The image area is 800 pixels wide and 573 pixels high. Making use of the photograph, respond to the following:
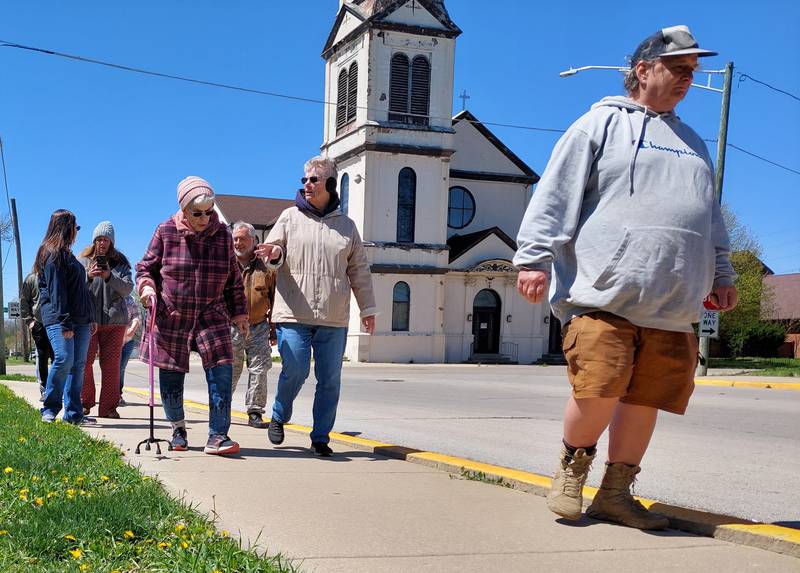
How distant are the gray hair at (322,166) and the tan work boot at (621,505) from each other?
3065 mm

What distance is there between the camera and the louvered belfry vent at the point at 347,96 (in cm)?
3822

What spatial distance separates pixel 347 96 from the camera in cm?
3906

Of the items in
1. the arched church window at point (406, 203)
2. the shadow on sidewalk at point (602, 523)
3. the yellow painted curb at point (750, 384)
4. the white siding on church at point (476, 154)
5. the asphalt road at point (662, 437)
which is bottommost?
the yellow painted curb at point (750, 384)

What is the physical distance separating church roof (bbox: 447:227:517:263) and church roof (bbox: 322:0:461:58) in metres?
8.58

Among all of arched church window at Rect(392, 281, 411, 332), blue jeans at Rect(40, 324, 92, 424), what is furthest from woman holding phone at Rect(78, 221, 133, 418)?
arched church window at Rect(392, 281, 411, 332)

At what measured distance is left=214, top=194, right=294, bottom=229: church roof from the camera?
179 feet

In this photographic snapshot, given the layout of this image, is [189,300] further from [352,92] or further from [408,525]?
[352,92]

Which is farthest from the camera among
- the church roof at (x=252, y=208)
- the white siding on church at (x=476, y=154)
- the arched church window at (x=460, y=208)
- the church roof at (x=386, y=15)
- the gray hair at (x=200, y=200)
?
the church roof at (x=252, y=208)

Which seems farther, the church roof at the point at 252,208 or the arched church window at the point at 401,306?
the church roof at the point at 252,208

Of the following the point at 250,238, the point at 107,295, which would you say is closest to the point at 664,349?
the point at 250,238

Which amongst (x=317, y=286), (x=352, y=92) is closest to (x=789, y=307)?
(x=352, y=92)

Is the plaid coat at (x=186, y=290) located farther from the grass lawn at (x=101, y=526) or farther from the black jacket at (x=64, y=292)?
the black jacket at (x=64, y=292)

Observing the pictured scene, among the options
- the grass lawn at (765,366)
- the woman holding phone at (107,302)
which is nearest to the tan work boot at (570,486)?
the woman holding phone at (107,302)

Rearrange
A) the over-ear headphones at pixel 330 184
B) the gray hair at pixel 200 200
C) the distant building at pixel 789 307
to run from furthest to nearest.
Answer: the distant building at pixel 789 307 < the over-ear headphones at pixel 330 184 < the gray hair at pixel 200 200
